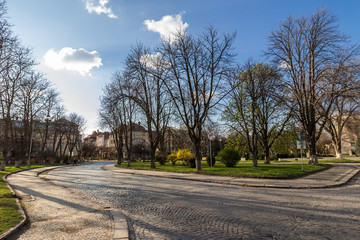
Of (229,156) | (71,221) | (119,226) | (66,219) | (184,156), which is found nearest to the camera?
(119,226)

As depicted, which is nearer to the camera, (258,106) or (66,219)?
(66,219)

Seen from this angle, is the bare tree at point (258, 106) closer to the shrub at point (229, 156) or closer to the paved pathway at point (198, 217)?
the shrub at point (229, 156)

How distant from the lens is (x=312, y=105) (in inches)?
966

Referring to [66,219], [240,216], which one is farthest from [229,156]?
[66,219]

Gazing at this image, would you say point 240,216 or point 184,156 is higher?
point 184,156

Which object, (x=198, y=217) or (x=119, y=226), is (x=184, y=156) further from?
(x=119, y=226)

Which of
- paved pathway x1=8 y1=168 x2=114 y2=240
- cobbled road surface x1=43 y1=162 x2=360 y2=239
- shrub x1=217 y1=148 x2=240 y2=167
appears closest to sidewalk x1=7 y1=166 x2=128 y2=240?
paved pathway x1=8 y1=168 x2=114 y2=240

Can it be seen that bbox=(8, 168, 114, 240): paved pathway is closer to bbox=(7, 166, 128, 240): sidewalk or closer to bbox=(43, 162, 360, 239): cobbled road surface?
bbox=(7, 166, 128, 240): sidewalk

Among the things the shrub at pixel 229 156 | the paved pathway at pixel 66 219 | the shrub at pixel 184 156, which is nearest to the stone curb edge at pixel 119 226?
the paved pathway at pixel 66 219

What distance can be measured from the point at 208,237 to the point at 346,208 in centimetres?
484

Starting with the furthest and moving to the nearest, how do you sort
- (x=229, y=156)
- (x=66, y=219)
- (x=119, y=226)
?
(x=229, y=156) → (x=66, y=219) → (x=119, y=226)

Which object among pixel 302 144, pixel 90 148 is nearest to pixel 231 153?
pixel 302 144

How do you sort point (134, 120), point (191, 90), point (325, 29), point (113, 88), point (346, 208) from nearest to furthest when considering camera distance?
1. point (346, 208)
2. point (191, 90)
3. point (325, 29)
4. point (113, 88)
5. point (134, 120)

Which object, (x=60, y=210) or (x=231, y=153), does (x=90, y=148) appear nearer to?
(x=231, y=153)
